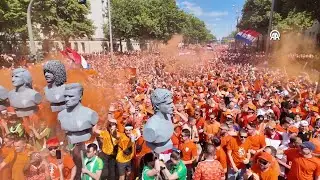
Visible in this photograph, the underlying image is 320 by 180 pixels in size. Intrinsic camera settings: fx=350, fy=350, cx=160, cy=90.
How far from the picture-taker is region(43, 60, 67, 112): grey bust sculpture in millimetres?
5643

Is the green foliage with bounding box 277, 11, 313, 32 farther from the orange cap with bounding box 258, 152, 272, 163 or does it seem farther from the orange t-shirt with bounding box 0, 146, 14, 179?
the orange t-shirt with bounding box 0, 146, 14, 179

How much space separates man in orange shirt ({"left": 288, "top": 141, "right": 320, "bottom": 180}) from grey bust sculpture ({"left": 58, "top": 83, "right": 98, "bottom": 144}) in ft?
9.25

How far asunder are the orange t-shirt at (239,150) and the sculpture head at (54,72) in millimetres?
2937

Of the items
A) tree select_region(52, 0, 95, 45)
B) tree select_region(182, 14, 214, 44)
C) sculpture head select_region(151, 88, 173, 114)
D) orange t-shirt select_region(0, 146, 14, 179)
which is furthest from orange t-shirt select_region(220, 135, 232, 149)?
tree select_region(182, 14, 214, 44)

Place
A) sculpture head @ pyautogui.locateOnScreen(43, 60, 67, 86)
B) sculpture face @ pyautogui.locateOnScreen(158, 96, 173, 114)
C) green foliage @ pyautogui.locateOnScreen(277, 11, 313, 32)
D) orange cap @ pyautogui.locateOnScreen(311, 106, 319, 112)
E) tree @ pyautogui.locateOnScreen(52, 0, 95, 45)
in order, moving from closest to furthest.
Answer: sculpture face @ pyautogui.locateOnScreen(158, 96, 173, 114) → sculpture head @ pyautogui.locateOnScreen(43, 60, 67, 86) → orange cap @ pyautogui.locateOnScreen(311, 106, 319, 112) → tree @ pyautogui.locateOnScreen(52, 0, 95, 45) → green foliage @ pyautogui.locateOnScreen(277, 11, 313, 32)

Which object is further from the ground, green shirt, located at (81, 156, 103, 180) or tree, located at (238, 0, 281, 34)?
tree, located at (238, 0, 281, 34)

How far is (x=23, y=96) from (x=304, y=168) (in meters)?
4.57

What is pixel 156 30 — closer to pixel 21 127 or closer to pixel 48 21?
pixel 48 21

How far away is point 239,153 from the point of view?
541 centimetres

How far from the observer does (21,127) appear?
6.38 meters

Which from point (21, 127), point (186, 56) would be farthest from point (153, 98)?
point (186, 56)

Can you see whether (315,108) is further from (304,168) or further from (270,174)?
(270,174)

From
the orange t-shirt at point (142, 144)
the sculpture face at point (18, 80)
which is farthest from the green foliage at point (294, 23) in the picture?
the sculpture face at point (18, 80)

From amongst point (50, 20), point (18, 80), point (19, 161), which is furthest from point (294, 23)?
point (19, 161)
